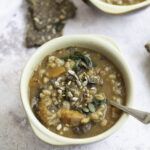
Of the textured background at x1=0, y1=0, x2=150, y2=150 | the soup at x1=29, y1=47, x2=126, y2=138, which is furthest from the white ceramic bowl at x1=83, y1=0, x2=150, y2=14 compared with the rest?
the soup at x1=29, y1=47, x2=126, y2=138

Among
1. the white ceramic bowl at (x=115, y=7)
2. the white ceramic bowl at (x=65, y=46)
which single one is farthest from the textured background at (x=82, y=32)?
the white ceramic bowl at (x=65, y=46)

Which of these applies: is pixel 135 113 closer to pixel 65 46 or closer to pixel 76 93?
pixel 76 93

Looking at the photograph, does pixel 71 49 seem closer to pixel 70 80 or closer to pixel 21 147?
pixel 70 80

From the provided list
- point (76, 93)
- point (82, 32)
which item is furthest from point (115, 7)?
point (76, 93)

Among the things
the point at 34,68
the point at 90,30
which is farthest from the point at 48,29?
the point at 34,68

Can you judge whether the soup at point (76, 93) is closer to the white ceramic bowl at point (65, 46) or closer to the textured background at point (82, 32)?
the white ceramic bowl at point (65, 46)
